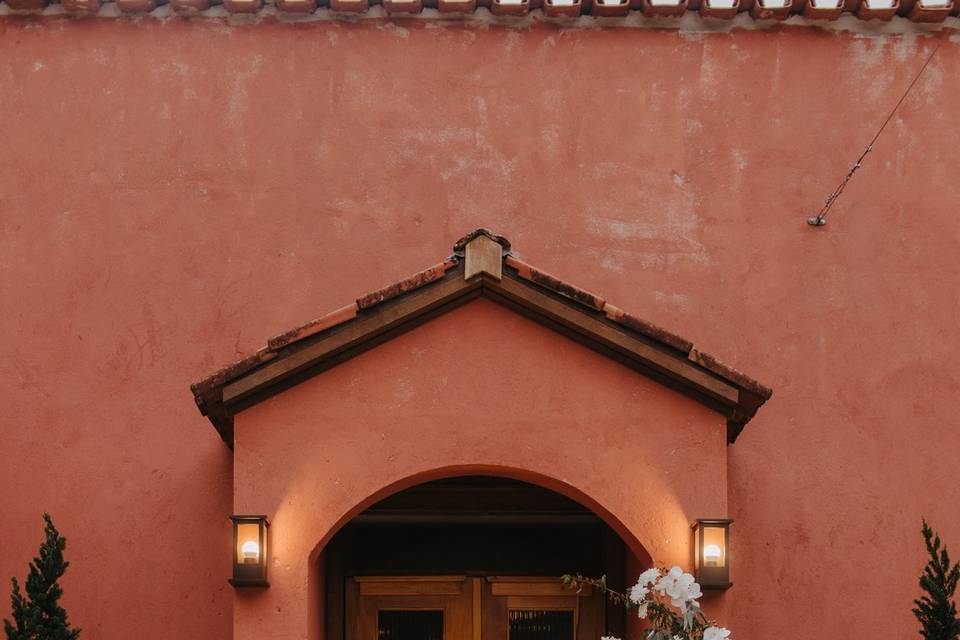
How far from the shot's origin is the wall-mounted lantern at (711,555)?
7387mm

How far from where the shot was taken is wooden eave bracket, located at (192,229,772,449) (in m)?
7.50

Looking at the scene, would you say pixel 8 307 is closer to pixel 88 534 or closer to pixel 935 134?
pixel 88 534

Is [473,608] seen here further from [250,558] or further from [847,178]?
[847,178]

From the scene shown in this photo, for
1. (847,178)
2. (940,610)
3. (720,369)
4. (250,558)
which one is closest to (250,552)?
(250,558)

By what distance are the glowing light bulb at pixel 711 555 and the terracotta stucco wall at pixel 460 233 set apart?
76.7 inches

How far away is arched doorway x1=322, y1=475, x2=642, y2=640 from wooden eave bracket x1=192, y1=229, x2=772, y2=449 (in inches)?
79.3

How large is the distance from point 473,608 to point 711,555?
248cm

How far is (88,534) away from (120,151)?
10.1 ft

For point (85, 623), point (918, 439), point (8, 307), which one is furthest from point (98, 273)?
point (918, 439)

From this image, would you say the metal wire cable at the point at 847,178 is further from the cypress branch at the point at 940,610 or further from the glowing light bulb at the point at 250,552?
the glowing light bulb at the point at 250,552

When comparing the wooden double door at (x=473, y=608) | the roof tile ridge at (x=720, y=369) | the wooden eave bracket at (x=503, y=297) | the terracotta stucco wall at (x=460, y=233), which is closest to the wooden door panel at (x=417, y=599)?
the wooden double door at (x=473, y=608)

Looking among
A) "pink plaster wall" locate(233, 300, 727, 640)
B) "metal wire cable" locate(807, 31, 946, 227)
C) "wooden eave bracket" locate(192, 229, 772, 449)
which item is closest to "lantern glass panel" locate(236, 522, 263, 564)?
"pink plaster wall" locate(233, 300, 727, 640)

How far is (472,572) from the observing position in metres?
9.30

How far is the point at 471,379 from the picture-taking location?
7.68 m
